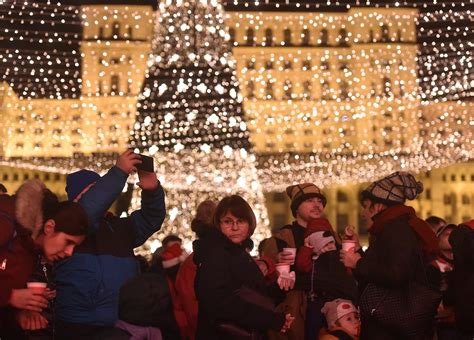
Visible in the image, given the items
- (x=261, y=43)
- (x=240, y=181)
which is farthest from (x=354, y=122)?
(x=240, y=181)

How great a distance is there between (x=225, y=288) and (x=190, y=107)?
1533 centimetres

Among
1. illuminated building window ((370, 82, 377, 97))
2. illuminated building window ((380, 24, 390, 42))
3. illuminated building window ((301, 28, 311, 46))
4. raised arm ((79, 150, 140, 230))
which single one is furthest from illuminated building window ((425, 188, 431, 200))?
raised arm ((79, 150, 140, 230))

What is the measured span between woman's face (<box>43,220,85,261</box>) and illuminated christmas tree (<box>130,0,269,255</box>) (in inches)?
583

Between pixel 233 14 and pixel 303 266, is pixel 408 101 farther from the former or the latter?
pixel 303 266

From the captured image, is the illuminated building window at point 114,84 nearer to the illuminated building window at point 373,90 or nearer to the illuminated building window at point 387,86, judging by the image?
the illuminated building window at point 373,90

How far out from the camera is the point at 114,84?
189ft

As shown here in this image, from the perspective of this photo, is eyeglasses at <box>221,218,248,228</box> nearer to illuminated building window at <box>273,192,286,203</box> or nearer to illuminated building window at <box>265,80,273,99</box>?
illuminated building window at <box>265,80,273,99</box>

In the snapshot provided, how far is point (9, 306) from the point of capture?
389 cm

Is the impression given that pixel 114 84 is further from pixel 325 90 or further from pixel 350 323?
pixel 350 323

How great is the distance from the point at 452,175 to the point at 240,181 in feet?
152

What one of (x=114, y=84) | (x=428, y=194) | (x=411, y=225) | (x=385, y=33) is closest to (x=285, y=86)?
(x=385, y=33)

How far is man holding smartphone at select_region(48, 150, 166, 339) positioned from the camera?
13.2ft

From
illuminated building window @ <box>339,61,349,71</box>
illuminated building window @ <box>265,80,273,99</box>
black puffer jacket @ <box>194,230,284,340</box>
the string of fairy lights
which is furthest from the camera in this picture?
illuminated building window @ <box>265,80,273,99</box>

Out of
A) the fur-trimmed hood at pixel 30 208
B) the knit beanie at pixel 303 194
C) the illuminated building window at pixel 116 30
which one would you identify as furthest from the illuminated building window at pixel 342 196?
the fur-trimmed hood at pixel 30 208
